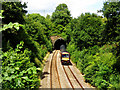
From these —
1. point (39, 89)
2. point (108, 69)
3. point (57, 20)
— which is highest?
point (57, 20)

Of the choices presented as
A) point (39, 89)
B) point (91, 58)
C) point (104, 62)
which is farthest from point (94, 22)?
point (39, 89)

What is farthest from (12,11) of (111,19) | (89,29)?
(89,29)

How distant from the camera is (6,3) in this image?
11.6 meters

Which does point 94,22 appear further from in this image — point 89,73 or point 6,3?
point 6,3

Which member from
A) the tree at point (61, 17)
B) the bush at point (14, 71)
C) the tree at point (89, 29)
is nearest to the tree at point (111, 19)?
the tree at point (89, 29)

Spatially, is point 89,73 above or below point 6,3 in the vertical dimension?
below

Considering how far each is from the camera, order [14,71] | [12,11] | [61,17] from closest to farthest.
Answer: [14,71] < [12,11] < [61,17]

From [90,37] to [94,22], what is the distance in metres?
2.88

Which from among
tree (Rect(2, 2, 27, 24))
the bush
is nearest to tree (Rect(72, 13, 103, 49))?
tree (Rect(2, 2, 27, 24))

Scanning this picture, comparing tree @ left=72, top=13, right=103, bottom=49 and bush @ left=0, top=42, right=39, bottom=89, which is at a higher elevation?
tree @ left=72, top=13, right=103, bottom=49

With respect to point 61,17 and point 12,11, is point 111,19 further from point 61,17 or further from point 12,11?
point 61,17

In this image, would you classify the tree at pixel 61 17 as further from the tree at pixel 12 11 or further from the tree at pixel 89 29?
the tree at pixel 12 11

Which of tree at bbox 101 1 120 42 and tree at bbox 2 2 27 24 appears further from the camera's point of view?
tree at bbox 101 1 120 42

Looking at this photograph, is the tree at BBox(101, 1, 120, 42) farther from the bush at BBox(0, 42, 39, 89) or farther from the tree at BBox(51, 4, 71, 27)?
the tree at BBox(51, 4, 71, 27)
